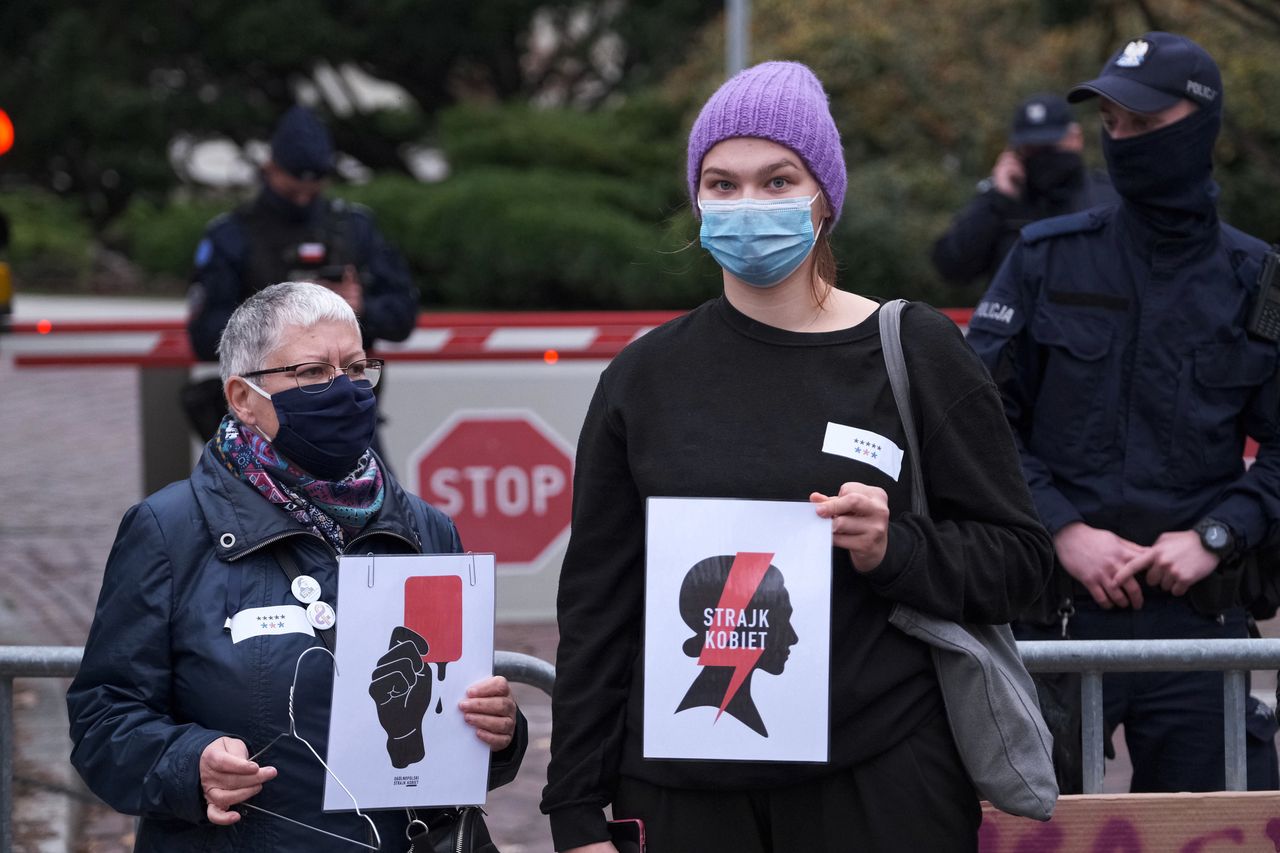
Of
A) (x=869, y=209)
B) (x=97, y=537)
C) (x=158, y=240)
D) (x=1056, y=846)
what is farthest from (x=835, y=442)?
(x=158, y=240)

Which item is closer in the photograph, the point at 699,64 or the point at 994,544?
the point at 994,544

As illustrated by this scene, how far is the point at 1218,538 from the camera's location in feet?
11.5

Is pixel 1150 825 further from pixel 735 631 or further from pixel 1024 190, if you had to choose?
pixel 1024 190

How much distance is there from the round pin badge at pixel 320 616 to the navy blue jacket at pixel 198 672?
1.0 inches

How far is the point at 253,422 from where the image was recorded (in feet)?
9.73

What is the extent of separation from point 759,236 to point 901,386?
31 cm

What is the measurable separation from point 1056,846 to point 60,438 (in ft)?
38.6

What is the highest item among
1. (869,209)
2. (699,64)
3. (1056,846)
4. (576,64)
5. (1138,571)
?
(576,64)

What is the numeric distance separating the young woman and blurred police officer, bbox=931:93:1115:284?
376 centimetres

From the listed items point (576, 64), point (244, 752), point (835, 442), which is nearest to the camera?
point (835, 442)

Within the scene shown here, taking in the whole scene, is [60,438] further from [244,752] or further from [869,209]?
[244,752]

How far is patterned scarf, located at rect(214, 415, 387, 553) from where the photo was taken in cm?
Result: 286

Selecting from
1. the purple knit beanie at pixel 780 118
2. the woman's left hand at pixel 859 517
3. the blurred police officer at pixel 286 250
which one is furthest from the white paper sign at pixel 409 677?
the blurred police officer at pixel 286 250

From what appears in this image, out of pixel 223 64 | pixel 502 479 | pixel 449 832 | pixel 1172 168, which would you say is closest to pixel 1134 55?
pixel 1172 168
